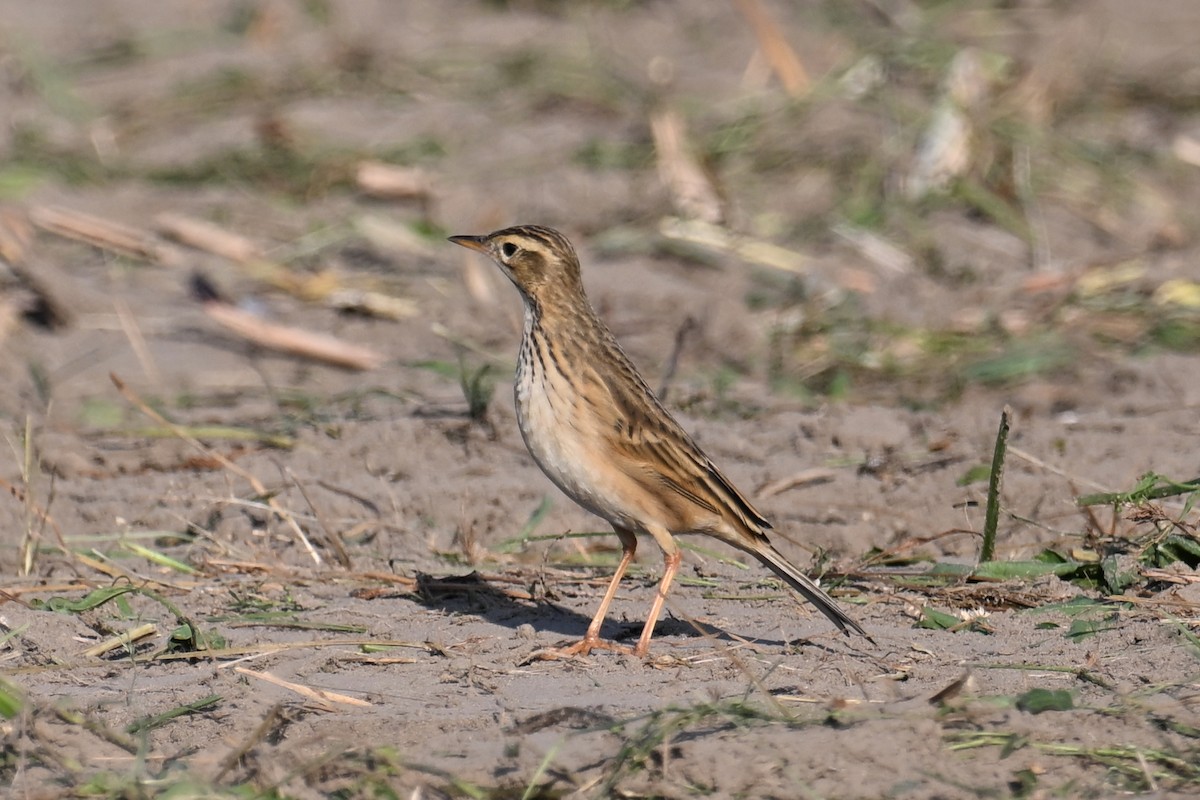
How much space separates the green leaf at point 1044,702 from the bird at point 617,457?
3.14 feet

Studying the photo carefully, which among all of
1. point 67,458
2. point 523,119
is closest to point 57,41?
point 523,119

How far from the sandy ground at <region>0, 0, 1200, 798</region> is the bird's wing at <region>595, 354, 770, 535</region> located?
422 mm

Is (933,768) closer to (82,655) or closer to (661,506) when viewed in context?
(661,506)

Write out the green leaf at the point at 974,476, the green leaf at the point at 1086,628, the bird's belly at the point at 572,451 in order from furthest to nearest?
the green leaf at the point at 974,476
the bird's belly at the point at 572,451
the green leaf at the point at 1086,628

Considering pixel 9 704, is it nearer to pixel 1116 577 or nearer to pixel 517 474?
pixel 517 474

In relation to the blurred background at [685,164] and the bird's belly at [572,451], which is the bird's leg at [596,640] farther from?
the blurred background at [685,164]

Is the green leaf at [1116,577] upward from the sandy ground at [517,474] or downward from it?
upward

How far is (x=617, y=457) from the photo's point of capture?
604cm

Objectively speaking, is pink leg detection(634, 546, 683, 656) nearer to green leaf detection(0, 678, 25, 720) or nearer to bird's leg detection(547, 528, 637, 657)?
bird's leg detection(547, 528, 637, 657)

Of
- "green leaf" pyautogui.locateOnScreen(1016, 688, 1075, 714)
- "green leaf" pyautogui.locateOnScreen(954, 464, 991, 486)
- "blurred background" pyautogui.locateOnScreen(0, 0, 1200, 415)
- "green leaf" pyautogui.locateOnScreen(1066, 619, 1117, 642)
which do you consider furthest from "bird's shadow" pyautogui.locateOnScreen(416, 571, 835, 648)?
"blurred background" pyautogui.locateOnScreen(0, 0, 1200, 415)

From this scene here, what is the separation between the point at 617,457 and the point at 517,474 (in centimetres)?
190

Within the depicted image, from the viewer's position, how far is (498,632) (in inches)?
240

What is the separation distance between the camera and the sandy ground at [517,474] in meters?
4.77

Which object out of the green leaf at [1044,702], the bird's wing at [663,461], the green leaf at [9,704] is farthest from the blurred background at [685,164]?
the green leaf at [9,704]
